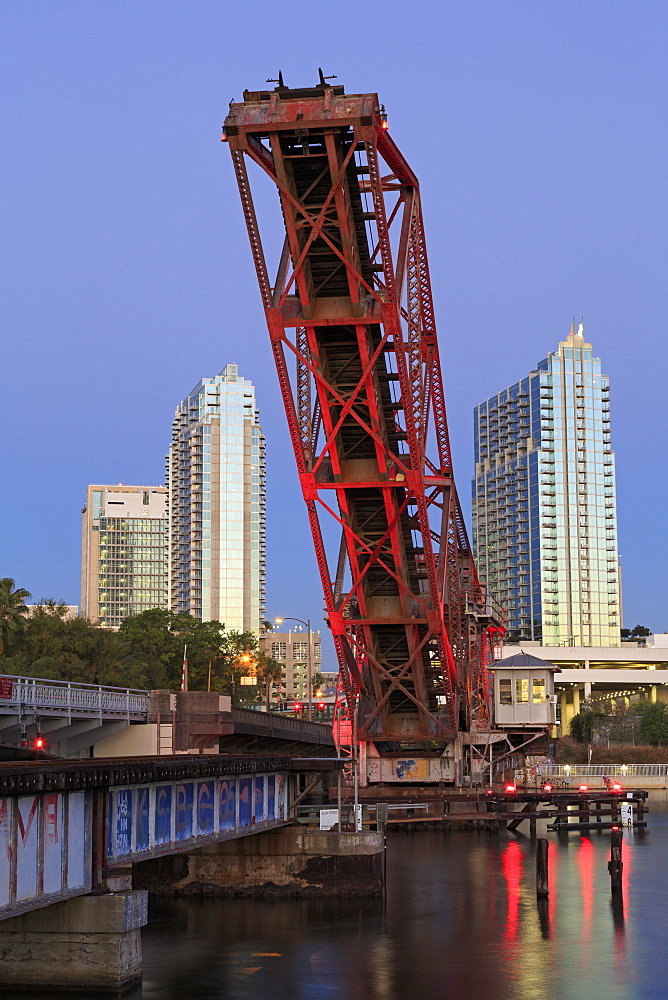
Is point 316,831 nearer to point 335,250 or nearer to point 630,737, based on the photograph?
point 335,250

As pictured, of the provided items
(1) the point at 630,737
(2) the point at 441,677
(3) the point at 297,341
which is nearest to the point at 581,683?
(1) the point at 630,737

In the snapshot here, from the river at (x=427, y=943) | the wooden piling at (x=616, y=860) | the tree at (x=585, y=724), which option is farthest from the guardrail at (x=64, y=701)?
the tree at (x=585, y=724)

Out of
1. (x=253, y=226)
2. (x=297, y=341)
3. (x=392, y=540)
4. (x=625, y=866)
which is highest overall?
(x=253, y=226)

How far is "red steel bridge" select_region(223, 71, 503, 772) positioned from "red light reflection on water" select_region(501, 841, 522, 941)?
215 inches

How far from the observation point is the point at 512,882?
1676 inches

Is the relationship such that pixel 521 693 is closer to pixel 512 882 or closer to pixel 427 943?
pixel 512 882

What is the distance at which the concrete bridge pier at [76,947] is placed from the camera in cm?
2255

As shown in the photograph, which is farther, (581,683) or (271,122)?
(581,683)

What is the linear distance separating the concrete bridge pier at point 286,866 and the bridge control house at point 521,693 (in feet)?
113

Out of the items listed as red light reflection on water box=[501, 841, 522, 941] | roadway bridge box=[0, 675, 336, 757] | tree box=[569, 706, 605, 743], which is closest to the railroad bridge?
red light reflection on water box=[501, 841, 522, 941]

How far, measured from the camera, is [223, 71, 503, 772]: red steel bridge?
38.7m

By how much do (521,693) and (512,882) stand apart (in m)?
29.9

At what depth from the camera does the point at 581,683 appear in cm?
16875

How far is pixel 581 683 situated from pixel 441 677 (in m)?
119
